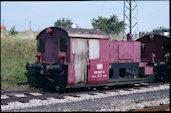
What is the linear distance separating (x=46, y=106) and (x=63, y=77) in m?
2.49

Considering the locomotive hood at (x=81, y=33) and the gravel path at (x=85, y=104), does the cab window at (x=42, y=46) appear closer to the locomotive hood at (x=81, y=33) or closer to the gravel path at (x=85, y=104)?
the locomotive hood at (x=81, y=33)

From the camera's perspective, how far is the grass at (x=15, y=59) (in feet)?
42.4

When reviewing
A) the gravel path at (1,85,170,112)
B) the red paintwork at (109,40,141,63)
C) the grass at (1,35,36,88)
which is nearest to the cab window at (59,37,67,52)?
the gravel path at (1,85,170,112)

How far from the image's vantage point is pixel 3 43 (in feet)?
59.7

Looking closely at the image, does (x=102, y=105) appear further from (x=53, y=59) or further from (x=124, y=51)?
(x=124, y=51)

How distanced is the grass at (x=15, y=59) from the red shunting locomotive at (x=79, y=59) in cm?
202

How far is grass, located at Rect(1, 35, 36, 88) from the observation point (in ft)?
42.4

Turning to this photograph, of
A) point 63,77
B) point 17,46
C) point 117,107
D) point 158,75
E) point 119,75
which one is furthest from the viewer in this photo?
point 17,46

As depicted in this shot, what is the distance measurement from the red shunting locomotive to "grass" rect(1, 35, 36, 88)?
2023mm

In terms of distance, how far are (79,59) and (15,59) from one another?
7.27 meters

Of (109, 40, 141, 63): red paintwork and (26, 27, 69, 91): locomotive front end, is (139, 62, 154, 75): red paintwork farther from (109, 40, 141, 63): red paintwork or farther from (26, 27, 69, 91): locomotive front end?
(26, 27, 69, 91): locomotive front end

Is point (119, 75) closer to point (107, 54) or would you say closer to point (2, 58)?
point (107, 54)

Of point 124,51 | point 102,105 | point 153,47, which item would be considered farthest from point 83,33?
point 153,47

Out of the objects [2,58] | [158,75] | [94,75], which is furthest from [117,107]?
[2,58]
